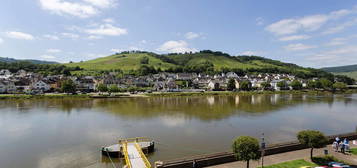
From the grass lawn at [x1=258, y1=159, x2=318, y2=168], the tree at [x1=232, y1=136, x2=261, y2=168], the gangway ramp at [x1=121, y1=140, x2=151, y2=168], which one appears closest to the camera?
the tree at [x1=232, y1=136, x2=261, y2=168]

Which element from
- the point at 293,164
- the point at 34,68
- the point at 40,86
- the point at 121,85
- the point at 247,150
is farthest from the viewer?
the point at 34,68

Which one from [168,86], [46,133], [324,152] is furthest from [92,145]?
[168,86]

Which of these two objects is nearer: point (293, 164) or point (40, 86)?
point (293, 164)

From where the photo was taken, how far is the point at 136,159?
1511 centimetres

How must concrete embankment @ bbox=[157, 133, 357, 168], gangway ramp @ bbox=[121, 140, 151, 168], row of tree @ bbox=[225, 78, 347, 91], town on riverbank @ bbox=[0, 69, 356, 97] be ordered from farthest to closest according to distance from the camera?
1. row of tree @ bbox=[225, 78, 347, 91]
2. town on riverbank @ bbox=[0, 69, 356, 97]
3. gangway ramp @ bbox=[121, 140, 151, 168]
4. concrete embankment @ bbox=[157, 133, 357, 168]

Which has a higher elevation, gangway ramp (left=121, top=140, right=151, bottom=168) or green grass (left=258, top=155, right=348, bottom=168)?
green grass (left=258, top=155, right=348, bottom=168)

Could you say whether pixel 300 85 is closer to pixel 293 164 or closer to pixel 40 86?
pixel 293 164

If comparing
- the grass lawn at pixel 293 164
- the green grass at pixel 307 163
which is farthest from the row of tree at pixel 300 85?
the grass lawn at pixel 293 164

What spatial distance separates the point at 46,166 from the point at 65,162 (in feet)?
4.25

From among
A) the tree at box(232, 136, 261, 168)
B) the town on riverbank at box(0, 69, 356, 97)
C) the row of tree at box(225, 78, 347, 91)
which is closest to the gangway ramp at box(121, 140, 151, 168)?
the tree at box(232, 136, 261, 168)

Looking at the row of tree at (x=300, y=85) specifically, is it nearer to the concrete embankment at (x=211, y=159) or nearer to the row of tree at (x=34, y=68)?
the concrete embankment at (x=211, y=159)

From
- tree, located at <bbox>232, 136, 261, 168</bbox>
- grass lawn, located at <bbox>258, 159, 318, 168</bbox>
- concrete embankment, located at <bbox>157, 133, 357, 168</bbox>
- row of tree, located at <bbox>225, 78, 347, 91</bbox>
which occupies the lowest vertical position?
grass lawn, located at <bbox>258, 159, 318, 168</bbox>

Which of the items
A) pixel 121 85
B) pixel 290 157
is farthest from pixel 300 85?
pixel 290 157

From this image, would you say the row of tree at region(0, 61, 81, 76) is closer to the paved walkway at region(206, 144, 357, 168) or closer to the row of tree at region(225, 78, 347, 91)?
the row of tree at region(225, 78, 347, 91)
